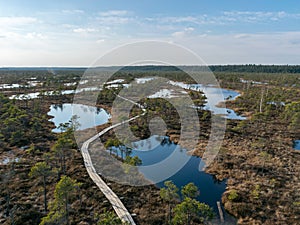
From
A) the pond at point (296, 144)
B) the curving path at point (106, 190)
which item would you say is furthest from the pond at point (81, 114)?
the pond at point (296, 144)

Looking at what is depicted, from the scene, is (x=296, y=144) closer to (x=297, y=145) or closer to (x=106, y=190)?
(x=297, y=145)

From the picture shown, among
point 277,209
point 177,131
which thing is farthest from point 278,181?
point 177,131

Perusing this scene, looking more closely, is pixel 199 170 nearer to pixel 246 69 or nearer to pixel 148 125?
pixel 148 125

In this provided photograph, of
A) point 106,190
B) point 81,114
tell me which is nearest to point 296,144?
point 106,190

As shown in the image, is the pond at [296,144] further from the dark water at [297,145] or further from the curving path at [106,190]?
the curving path at [106,190]

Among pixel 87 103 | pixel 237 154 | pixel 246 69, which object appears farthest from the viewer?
pixel 246 69

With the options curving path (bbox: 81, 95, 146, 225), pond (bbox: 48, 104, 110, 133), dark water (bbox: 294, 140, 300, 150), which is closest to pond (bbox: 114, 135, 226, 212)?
curving path (bbox: 81, 95, 146, 225)

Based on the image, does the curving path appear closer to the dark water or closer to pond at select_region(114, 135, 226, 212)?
pond at select_region(114, 135, 226, 212)
